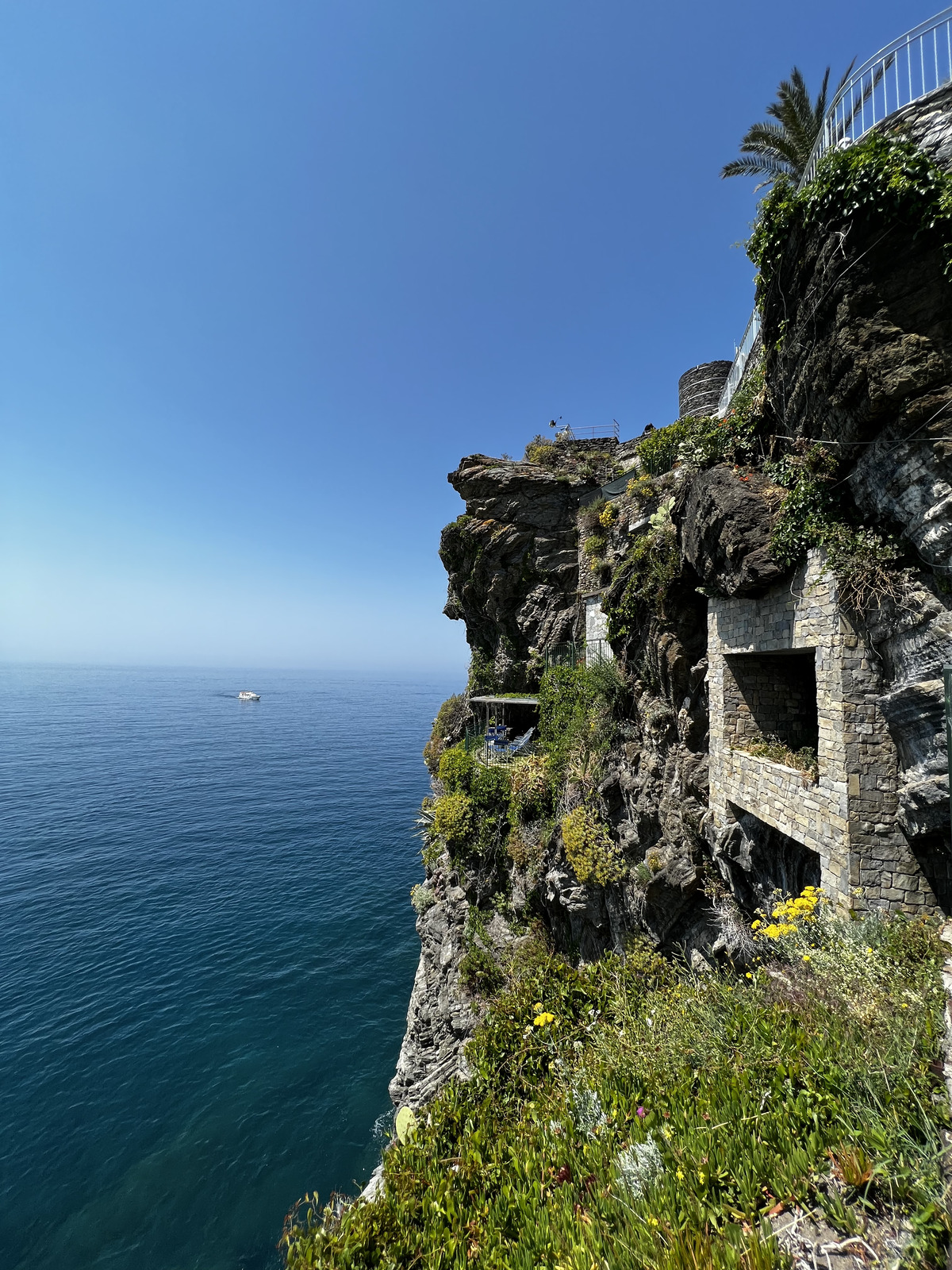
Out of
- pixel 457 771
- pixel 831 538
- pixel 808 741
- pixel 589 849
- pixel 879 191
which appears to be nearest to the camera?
pixel 879 191

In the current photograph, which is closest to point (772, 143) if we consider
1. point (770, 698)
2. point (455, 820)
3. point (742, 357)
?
point (742, 357)

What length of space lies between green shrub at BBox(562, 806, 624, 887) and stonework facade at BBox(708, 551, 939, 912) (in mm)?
3025

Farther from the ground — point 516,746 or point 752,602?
point 752,602

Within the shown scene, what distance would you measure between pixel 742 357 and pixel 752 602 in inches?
302

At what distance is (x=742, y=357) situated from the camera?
12.0 m

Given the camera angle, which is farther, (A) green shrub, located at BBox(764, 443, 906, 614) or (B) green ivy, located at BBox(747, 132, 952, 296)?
(A) green shrub, located at BBox(764, 443, 906, 614)

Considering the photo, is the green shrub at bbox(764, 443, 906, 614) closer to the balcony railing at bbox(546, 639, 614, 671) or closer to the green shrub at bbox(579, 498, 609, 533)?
the balcony railing at bbox(546, 639, 614, 671)

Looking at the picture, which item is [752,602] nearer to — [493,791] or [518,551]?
[493,791]

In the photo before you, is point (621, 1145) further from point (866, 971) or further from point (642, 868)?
point (642, 868)

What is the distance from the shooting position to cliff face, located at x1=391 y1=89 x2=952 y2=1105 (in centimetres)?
559

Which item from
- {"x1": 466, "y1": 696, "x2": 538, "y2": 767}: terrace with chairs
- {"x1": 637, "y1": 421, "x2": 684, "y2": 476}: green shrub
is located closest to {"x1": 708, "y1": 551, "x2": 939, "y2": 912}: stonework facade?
{"x1": 637, "y1": 421, "x2": 684, "y2": 476}: green shrub

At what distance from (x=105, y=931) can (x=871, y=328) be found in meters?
32.8

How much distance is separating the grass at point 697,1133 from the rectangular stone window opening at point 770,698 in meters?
3.27

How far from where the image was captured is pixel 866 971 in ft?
15.6
